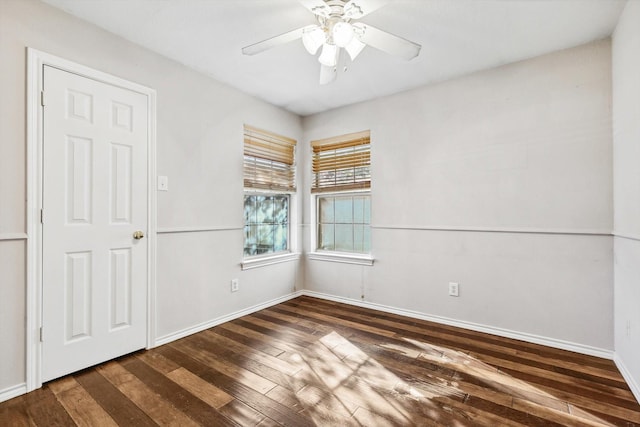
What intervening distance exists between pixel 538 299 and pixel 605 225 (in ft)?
2.45

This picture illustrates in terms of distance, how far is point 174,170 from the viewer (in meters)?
2.63

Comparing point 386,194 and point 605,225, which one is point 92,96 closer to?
point 386,194

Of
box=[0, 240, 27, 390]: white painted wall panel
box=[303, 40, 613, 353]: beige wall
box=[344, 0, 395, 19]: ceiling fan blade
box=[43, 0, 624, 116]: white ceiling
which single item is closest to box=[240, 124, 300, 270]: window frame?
box=[43, 0, 624, 116]: white ceiling

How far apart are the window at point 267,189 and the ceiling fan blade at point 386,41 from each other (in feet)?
6.02

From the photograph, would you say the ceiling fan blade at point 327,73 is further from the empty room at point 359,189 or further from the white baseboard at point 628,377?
the white baseboard at point 628,377

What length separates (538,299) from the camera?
2.53 meters

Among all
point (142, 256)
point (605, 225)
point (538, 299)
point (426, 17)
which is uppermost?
point (426, 17)

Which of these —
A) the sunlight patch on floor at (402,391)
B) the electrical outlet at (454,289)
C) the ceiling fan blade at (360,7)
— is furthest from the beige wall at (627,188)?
the ceiling fan blade at (360,7)

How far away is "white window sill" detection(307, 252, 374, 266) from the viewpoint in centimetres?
350

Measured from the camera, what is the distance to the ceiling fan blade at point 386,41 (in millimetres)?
1750

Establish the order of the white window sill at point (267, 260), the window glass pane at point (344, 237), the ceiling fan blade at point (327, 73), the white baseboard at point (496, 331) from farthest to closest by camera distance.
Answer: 1. the window glass pane at point (344, 237)
2. the white window sill at point (267, 260)
3. the white baseboard at point (496, 331)
4. the ceiling fan blade at point (327, 73)

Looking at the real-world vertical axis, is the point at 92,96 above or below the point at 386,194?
above

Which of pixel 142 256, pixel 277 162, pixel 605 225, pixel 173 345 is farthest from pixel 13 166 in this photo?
pixel 605 225

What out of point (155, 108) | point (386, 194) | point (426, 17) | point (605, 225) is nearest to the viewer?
point (426, 17)
